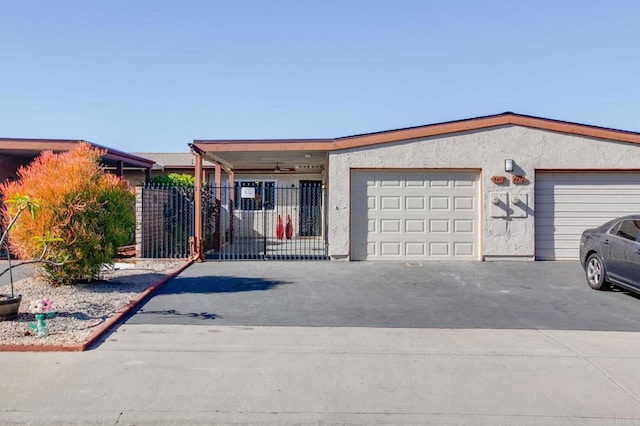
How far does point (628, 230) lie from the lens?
8516 mm

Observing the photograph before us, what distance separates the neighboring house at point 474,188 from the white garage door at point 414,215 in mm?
27

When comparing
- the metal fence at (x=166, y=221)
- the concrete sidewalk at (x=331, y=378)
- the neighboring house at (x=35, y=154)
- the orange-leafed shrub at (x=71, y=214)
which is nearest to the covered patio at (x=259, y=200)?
the metal fence at (x=166, y=221)

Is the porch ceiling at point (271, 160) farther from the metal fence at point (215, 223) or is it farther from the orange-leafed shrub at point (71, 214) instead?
the orange-leafed shrub at point (71, 214)

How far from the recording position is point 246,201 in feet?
67.8

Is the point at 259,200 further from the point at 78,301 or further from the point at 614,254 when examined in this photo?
Answer: the point at 614,254

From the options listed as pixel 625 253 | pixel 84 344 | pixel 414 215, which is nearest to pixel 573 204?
pixel 414 215

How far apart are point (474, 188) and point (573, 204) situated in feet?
8.84

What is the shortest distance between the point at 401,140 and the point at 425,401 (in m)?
9.21

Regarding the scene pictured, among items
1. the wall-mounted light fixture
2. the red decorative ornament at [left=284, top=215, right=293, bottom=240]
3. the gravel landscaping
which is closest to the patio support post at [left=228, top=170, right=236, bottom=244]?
the red decorative ornament at [left=284, top=215, right=293, bottom=240]

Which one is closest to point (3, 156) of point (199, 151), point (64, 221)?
point (199, 151)

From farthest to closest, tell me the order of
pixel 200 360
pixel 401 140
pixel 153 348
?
pixel 401 140, pixel 153 348, pixel 200 360

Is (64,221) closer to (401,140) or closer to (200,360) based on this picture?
(200,360)

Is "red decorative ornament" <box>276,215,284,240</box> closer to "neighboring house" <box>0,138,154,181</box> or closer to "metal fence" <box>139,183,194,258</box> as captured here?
"neighboring house" <box>0,138,154,181</box>

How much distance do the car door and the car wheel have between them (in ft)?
0.90
